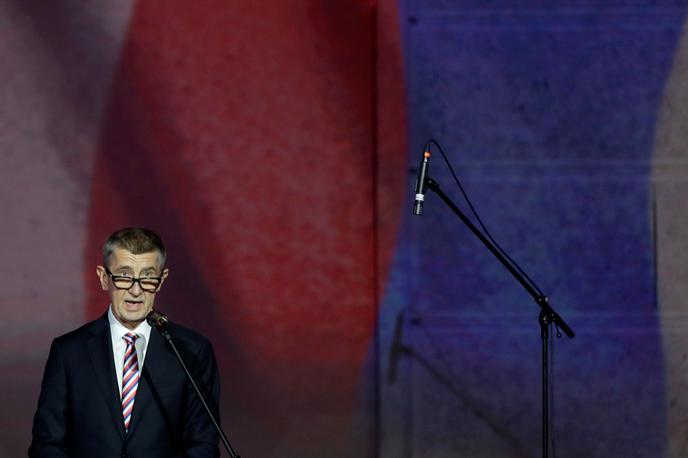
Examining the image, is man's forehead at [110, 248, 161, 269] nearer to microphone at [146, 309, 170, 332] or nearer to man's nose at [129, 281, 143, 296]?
man's nose at [129, 281, 143, 296]

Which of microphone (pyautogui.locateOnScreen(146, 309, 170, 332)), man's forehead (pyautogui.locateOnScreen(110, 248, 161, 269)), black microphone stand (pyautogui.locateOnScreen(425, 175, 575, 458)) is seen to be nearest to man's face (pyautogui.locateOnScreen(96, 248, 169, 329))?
man's forehead (pyautogui.locateOnScreen(110, 248, 161, 269))

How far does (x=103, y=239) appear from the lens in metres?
4.31

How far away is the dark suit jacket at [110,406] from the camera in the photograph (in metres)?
2.93

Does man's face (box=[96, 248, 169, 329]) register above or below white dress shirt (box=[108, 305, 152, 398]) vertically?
above

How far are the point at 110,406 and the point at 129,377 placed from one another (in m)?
0.10

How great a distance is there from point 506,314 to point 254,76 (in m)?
1.40

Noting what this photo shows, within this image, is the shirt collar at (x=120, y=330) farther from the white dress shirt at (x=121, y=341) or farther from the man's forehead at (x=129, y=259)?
the man's forehead at (x=129, y=259)

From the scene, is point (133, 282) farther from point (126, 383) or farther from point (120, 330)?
point (126, 383)

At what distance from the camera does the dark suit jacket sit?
2928 millimetres

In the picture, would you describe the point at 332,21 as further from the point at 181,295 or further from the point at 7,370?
the point at 7,370

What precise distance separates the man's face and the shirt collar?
1.3 inches

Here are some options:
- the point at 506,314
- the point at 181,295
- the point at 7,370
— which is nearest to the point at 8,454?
the point at 7,370

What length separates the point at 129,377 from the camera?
9.88ft

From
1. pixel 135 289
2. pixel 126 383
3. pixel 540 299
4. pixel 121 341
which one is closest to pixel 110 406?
pixel 126 383
